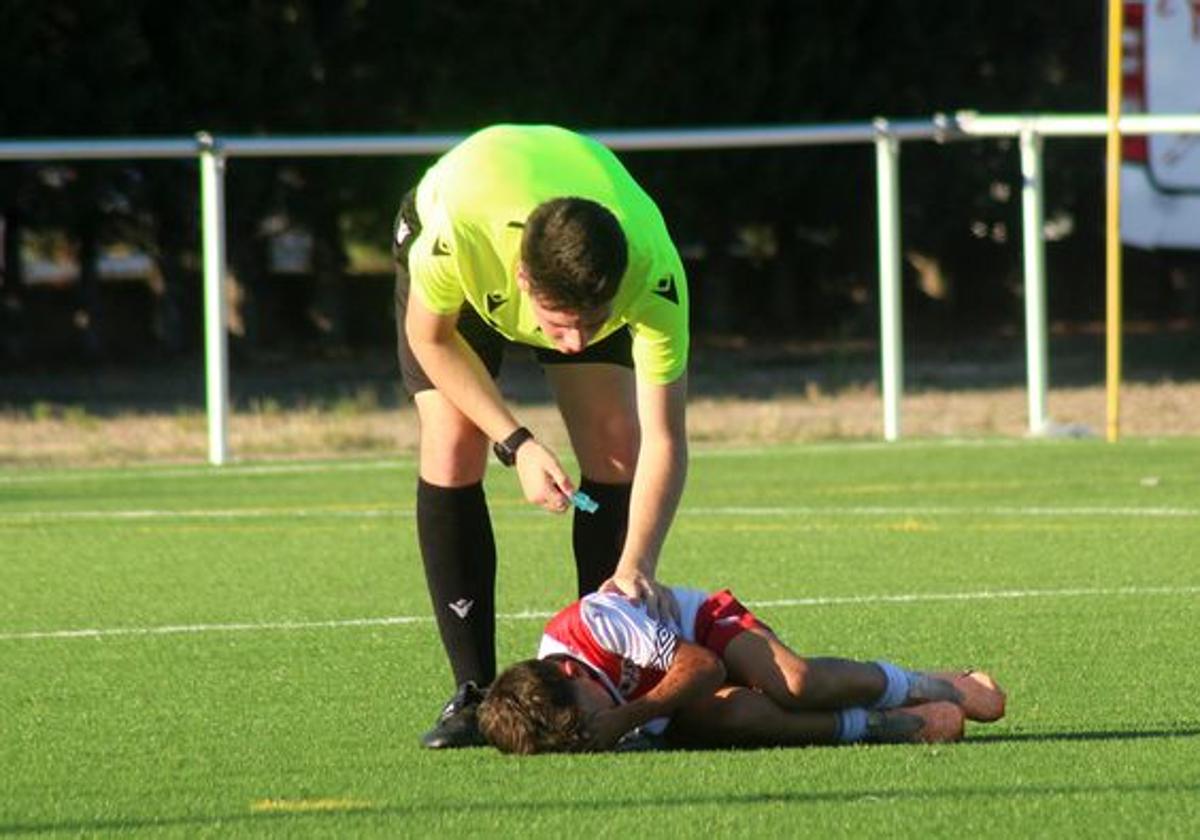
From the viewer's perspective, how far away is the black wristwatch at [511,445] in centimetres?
759

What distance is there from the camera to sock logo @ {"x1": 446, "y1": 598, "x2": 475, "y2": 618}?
8320 mm

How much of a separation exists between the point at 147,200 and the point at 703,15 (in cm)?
705

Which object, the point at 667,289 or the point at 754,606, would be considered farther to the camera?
the point at 754,606

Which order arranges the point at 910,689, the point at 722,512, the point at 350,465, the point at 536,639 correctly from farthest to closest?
the point at 350,465 → the point at 722,512 → the point at 536,639 → the point at 910,689

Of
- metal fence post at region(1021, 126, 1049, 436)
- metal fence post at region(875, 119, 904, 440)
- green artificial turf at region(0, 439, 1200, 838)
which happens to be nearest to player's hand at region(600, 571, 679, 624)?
green artificial turf at region(0, 439, 1200, 838)

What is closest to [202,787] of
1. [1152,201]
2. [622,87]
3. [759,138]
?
[759,138]

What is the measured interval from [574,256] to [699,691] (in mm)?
1293

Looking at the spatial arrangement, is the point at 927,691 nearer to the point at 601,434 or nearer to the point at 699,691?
the point at 699,691

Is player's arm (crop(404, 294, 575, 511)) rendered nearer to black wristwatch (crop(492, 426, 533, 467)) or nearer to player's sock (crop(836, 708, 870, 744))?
black wristwatch (crop(492, 426, 533, 467))

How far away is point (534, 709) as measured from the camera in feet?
24.5

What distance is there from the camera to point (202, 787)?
719 centimetres

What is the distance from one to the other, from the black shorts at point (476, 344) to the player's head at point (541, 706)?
94 cm

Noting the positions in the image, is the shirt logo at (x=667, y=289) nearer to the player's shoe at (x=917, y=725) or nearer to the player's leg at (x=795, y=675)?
the player's leg at (x=795, y=675)

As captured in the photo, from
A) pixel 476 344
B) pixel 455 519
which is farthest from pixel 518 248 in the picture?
pixel 455 519
